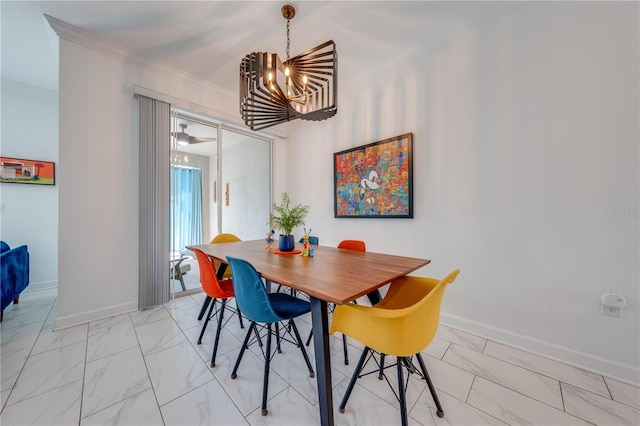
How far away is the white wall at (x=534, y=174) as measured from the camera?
1.55 meters

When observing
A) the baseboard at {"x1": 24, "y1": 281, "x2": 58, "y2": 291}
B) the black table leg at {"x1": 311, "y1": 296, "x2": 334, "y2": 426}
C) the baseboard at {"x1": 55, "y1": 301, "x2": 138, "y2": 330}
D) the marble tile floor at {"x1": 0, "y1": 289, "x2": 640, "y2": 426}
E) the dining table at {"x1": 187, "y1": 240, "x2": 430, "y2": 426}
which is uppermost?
the dining table at {"x1": 187, "y1": 240, "x2": 430, "y2": 426}

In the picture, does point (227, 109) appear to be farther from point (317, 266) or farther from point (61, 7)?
point (317, 266)

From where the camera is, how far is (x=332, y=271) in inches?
56.3

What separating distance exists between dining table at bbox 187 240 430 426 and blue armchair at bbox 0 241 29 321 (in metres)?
1.97

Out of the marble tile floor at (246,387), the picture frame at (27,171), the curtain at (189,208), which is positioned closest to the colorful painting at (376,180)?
the marble tile floor at (246,387)

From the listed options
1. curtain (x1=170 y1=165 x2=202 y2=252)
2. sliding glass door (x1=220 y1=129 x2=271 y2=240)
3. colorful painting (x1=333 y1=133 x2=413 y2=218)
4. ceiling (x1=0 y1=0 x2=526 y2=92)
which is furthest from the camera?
sliding glass door (x1=220 y1=129 x2=271 y2=240)

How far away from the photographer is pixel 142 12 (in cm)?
204

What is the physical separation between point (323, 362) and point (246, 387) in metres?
0.70

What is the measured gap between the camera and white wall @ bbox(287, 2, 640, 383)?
1.55 meters

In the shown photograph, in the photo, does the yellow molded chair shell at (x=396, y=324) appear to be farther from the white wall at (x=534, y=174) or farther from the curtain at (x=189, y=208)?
the curtain at (x=189, y=208)

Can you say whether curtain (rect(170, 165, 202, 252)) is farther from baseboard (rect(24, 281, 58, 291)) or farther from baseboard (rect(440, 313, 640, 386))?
baseboard (rect(440, 313, 640, 386))

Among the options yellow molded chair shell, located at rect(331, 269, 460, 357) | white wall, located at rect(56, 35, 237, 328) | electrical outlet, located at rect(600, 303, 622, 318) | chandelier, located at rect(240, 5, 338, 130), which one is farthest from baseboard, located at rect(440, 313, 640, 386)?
white wall, located at rect(56, 35, 237, 328)

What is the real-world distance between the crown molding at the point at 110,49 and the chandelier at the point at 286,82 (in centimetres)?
168

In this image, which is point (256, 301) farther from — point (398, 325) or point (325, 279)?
point (398, 325)
